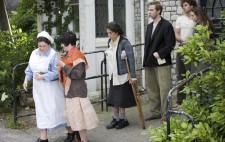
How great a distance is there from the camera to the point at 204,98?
3.60 meters

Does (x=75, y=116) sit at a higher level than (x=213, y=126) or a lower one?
lower

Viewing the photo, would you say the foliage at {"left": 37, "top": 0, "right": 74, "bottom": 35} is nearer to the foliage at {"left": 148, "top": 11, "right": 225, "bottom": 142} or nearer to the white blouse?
the white blouse

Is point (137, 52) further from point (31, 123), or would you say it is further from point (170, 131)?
point (170, 131)

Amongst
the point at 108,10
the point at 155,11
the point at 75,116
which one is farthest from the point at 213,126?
the point at 108,10

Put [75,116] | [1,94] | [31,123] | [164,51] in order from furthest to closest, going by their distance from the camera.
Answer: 1. [1,94]
2. [31,123]
3. [164,51]
4. [75,116]

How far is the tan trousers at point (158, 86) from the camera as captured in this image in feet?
21.6

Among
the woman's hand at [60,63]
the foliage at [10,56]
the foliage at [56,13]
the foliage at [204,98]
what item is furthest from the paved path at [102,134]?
the foliage at [56,13]

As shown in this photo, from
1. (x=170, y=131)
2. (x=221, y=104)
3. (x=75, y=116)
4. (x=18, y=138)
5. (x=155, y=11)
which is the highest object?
(x=155, y=11)

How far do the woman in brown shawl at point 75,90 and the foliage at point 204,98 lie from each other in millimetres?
2128

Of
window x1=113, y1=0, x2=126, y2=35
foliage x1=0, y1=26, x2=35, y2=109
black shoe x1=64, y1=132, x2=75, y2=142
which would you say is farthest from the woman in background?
window x1=113, y1=0, x2=126, y2=35

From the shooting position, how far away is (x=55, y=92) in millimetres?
5863

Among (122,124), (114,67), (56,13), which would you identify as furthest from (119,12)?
(122,124)

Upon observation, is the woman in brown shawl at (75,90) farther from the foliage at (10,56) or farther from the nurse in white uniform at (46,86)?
the foliage at (10,56)

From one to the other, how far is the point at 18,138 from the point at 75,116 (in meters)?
1.30
